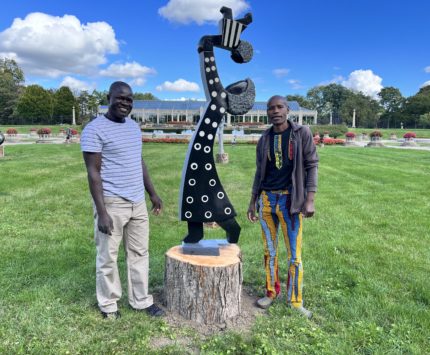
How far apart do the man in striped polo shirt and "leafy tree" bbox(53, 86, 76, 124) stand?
68.5m

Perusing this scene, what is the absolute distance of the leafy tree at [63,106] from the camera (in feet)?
216

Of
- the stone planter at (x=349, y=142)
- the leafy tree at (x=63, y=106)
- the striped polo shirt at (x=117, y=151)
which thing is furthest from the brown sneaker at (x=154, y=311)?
the leafy tree at (x=63, y=106)

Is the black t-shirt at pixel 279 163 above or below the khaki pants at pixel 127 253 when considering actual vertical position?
above

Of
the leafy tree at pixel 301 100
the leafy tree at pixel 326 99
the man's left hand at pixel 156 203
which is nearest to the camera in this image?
the man's left hand at pixel 156 203

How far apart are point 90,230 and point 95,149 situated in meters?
3.26

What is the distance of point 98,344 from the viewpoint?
273 centimetres

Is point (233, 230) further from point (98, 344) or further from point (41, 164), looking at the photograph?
point (41, 164)

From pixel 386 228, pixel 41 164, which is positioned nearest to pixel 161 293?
pixel 386 228

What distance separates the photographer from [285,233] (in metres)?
3.22

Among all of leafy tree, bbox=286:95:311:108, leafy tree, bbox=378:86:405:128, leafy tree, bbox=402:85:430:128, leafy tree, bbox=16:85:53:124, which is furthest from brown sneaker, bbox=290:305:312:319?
leafy tree, bbox=286:95:311:108

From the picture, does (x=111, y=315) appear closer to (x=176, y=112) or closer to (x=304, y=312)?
(x=304, y=312)

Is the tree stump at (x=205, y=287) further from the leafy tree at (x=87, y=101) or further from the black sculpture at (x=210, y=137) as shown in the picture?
the leafy tree at (x=87, y=101)

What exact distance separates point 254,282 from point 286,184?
136cm

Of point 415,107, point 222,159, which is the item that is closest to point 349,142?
point 222,159
